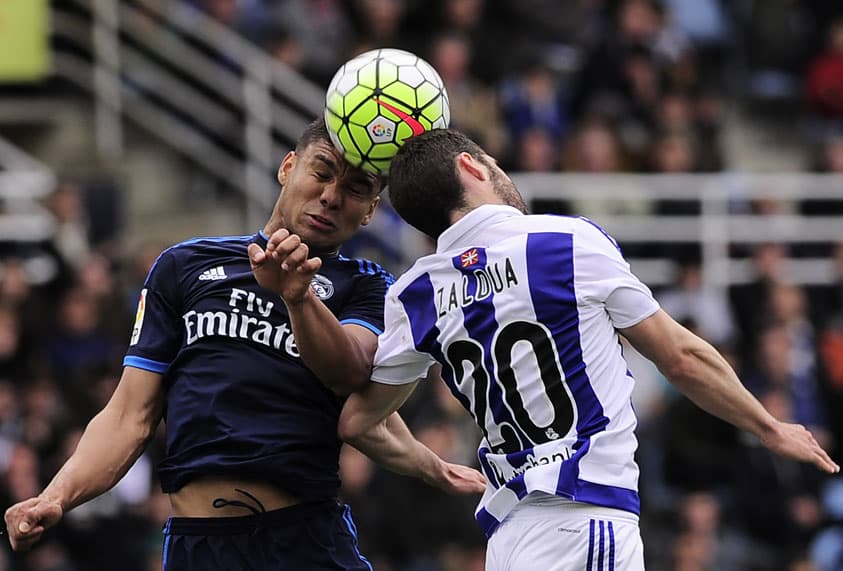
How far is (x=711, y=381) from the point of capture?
16.6 feet

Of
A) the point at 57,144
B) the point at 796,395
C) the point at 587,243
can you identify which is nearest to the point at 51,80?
the point at 57,144

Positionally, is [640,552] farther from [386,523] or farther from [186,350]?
[386,523]

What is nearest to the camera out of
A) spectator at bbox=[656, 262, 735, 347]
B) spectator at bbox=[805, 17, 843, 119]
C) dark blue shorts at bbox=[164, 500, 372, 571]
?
dark blue shorts at bbox=[164, 500, 372, 571]

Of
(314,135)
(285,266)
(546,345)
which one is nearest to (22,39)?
(314,135)

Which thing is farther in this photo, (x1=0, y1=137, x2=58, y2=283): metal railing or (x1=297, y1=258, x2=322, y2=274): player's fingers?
(x1=0, y1=137, x2=58, y2=283): metal railing

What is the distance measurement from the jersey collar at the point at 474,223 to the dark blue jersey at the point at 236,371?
59 centimetres

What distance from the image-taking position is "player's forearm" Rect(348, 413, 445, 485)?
571 cm

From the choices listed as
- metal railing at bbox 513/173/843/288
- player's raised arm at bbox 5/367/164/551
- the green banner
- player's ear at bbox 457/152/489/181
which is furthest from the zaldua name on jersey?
the green banner

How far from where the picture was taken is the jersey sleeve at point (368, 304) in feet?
18.7

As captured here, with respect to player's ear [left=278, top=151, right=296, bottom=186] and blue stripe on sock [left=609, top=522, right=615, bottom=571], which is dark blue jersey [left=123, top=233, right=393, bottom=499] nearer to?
player's ear [left=278, top=151, right=296, bottom=186]

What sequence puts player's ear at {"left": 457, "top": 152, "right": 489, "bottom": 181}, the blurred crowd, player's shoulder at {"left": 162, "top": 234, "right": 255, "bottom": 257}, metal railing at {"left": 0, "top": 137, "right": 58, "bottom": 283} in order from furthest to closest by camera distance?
1. metal railing at {"left": 0, "top": 137, "right": 58, "bottom": 283}
2. the blurred crowd
3. player's shoulder at {"left": 162, "top": 234, "right": 255, "bottom": 257}
4. player's ear at {"left": 457, "top": 152, "right": 489, "bottom": 181}

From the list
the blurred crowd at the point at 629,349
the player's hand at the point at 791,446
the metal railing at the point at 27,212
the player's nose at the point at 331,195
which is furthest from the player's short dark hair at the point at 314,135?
the metal railing at the point at 27,212

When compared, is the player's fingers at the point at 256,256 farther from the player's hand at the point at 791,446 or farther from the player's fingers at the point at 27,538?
the player's hand at the point at 791,446

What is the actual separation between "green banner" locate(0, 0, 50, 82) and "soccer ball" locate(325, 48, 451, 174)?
311 inches
